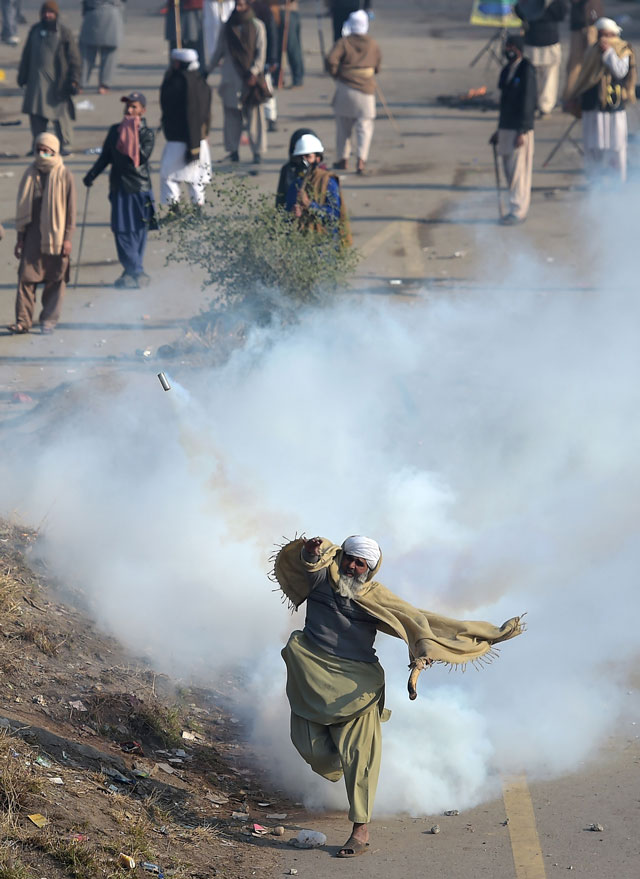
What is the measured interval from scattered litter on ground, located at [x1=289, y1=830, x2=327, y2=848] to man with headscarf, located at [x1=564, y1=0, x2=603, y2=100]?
41.2 ft

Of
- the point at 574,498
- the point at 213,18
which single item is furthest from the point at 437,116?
the point at 574,498

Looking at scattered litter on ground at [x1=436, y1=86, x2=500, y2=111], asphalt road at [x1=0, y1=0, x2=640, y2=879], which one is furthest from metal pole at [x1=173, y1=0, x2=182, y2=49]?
scattered litter on ground at [x1=436, y1=86, x2=500, y2=111]

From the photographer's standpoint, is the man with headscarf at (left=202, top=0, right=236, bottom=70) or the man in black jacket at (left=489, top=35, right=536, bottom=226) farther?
the man with headscarf at (left=202, top=0, right=236, bottom=70)

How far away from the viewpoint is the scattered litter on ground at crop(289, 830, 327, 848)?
5.03 metres

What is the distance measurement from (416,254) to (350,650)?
24.3 feet

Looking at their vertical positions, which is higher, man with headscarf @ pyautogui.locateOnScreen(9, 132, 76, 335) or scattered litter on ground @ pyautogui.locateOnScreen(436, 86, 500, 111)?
man with headscarf @ pyautogui.locateOnScreen(9, 132, 76, 335)

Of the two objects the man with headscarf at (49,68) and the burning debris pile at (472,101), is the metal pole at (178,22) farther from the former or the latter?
the burning debris pile at (472,101)

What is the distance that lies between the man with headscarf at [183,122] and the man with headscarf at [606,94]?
154 inches

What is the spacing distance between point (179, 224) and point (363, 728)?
15.9 feet

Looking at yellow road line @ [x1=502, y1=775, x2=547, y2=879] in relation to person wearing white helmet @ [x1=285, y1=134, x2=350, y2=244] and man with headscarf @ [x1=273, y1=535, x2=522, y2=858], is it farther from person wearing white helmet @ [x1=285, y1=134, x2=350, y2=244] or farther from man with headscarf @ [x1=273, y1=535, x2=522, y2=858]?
person wearing white helmet @ [x1=285, y1=134, x2=350, y2=244]

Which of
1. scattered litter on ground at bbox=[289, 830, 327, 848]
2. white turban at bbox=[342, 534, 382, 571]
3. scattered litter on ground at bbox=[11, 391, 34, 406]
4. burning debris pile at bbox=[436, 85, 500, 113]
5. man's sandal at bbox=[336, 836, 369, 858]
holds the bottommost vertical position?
burning debris pile at bbox=[436, 85, 500, 113]

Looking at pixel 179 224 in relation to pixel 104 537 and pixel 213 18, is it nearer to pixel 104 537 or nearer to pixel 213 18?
pixel 104 537

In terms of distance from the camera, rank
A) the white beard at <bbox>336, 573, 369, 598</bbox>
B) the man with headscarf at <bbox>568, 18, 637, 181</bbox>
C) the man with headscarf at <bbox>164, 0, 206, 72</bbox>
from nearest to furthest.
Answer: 1. the white beard at <bbox>336, 573, 369, 598</bbox>
2. the man with headscarf at <bbox>568, 18, 637, 181</bbox>
3. the man with headscarf at <bbox>164, 0, 206, 72</bbox>

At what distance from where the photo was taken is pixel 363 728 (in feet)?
16.5
